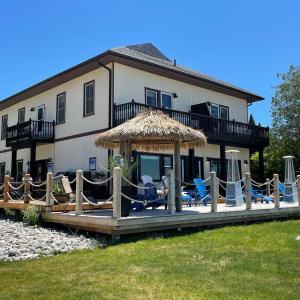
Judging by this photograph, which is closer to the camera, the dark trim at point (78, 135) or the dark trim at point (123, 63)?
the dark trim at point (123, 63)

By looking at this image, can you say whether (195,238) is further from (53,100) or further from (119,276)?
(53,100)

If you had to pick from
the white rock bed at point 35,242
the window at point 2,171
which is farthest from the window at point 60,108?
the white rock bed at point 35,242

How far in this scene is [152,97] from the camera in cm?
1894

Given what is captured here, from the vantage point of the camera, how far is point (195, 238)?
358 inches

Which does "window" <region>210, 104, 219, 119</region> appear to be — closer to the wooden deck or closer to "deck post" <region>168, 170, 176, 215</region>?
the wooden deck

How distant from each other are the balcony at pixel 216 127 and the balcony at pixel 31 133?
576 centimetres

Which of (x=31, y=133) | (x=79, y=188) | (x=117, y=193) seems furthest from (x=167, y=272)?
(x=31, y=133)

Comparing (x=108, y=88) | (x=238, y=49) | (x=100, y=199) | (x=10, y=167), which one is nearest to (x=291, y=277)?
(x=100, y=199)

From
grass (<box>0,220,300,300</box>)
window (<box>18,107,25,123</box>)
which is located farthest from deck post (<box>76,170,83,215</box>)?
window (<box>18,107,25,123</box>)

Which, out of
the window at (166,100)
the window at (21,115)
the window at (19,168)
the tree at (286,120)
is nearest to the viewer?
the window at (166,100)

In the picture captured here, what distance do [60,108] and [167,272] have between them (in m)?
16.1

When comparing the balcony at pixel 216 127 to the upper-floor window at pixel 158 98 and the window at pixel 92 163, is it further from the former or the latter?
the window at pixel 92 163

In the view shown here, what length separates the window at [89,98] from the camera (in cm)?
1861

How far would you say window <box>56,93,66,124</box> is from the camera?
2070 cm
